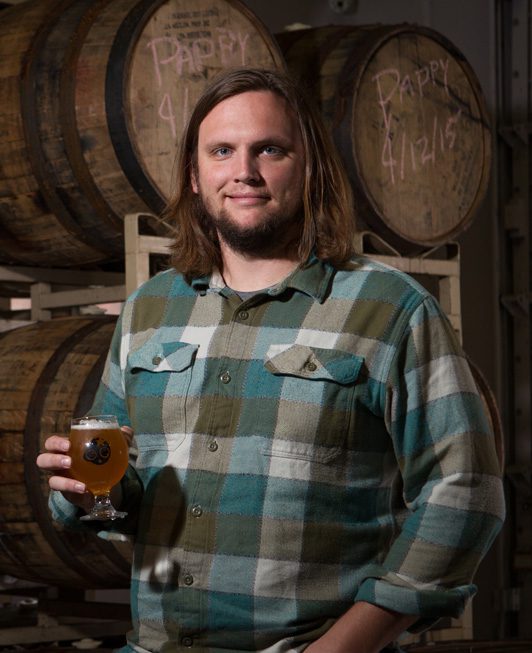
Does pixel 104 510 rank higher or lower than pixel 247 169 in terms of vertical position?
lower

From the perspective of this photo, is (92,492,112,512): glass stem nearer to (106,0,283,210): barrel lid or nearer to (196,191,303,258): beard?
(196,191,303,258): beard

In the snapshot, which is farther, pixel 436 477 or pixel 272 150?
pixel 272 150

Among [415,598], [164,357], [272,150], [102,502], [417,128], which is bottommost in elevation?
[415,598]

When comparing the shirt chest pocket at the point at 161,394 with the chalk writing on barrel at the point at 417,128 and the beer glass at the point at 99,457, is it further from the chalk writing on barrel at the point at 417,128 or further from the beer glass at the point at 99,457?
the chalk writing on barrel at the point at 417,128

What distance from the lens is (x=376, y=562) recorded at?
2238 millimetres

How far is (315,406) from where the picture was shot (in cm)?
223

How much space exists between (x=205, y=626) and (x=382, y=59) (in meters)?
3.04

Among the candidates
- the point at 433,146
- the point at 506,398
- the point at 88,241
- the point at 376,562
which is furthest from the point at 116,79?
the point at 506,398

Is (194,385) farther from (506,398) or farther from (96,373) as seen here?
(506,398)

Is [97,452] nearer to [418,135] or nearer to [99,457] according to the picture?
[99,457]

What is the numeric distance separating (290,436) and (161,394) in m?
0.30

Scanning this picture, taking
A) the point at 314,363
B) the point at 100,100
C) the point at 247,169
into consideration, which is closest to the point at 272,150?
the point at 247,169

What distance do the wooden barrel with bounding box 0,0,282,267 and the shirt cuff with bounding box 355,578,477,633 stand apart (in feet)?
7.15

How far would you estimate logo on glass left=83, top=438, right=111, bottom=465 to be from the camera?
7.45 feet
